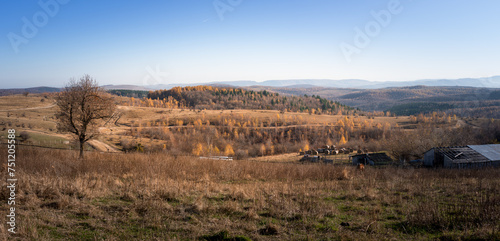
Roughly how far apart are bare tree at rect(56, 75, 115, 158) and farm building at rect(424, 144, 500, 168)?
34.6m

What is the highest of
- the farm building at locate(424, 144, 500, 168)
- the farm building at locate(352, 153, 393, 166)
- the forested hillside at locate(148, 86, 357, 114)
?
the forested hillside at locate(148, 86, 357, 114)

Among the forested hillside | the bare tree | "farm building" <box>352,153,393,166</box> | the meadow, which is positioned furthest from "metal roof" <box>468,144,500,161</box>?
the forested hillside

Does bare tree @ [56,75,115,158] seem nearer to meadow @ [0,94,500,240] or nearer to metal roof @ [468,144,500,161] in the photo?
meadow @ [0,94,500,240]

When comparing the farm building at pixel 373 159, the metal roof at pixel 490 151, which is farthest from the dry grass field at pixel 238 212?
the farm building at pixel 373 159

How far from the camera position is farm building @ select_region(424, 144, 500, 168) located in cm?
2897

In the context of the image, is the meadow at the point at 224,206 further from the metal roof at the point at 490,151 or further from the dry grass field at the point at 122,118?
the dry grass field at the point at 122,118

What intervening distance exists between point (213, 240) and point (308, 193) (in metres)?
4.68

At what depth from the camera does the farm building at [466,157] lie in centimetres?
2897

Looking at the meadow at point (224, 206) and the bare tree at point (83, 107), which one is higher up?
the bare tree at point (83, 107)

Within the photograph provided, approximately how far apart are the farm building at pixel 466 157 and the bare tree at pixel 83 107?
34.6 metres

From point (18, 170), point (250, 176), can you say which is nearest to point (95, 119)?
point (18, 170)

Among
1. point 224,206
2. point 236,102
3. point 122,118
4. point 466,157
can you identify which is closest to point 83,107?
point 224,206

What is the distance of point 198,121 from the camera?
101312 millimetres

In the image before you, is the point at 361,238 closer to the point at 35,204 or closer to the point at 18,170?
the point at 35,204
